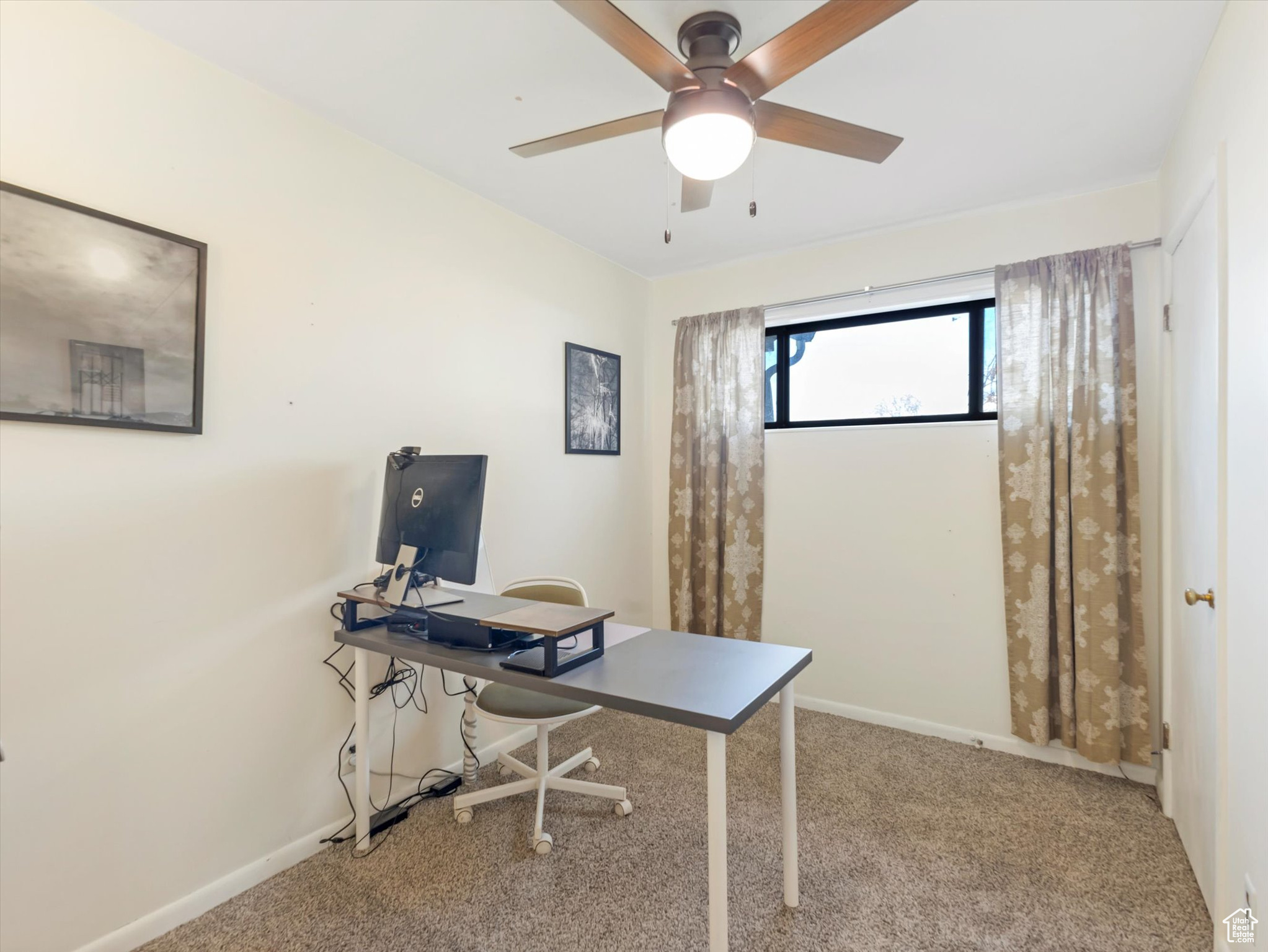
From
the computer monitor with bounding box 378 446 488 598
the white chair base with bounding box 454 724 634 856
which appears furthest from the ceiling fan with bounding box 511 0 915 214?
the white chair base with bounding box 454 724 634 856

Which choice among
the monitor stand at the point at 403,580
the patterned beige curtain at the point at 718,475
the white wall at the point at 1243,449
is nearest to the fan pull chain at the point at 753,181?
the patterned beige curtain at the point at 718,475

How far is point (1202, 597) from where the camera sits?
1710mm

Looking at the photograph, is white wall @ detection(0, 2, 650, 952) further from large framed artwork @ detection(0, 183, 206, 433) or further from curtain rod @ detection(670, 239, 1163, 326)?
curtain rod @ detection(670, 239, 1163, 326)

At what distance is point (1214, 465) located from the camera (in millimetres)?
1686

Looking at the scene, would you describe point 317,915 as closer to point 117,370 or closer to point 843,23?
point 117,370

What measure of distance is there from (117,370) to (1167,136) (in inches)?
142

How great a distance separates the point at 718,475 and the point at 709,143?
213 cm

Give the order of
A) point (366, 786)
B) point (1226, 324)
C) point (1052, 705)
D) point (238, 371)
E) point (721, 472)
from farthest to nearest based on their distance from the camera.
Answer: point (721, 472)
point (1052, 705)
point (366, 786)
point (238, 371)
point (1226, 324)

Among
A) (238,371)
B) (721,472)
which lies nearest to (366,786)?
(238,371)

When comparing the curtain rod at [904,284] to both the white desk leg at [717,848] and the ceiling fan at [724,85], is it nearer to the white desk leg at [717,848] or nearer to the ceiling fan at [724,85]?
the ceiling fan at [724,85]

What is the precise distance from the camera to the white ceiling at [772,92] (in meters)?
1.60

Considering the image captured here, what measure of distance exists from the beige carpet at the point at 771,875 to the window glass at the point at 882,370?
177cm

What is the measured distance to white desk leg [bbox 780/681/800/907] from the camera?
5.71 ft

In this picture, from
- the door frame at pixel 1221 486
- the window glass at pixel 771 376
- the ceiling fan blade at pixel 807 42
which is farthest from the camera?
the window glass at pixel 771 376
